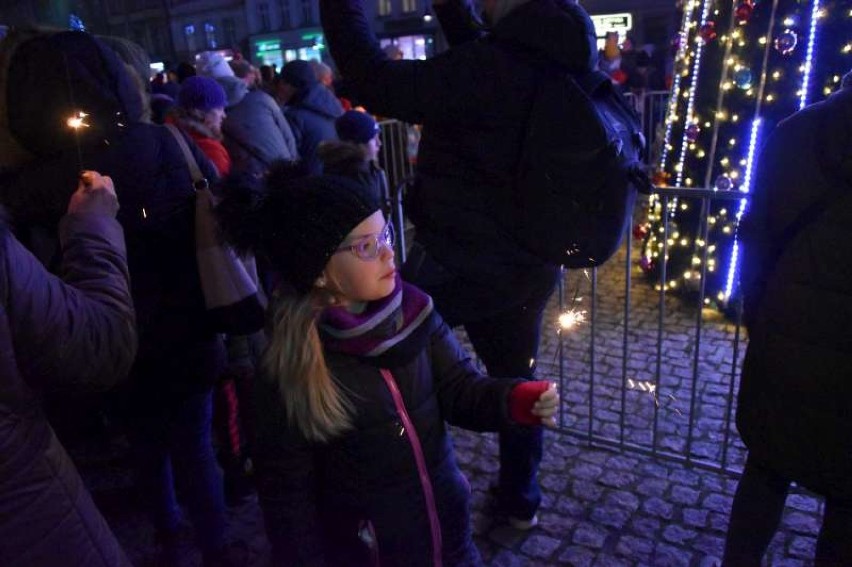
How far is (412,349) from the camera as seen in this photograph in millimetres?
1897

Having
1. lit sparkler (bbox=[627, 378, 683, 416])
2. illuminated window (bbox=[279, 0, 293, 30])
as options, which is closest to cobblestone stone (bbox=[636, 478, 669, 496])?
lit sparkler (bbox=[627, 378, 683, 416])

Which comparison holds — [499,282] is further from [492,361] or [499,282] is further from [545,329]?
[545,329]

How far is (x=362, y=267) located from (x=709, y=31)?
4735mm

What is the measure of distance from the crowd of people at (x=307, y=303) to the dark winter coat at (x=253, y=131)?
7.64ft

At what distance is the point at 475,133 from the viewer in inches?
89.8

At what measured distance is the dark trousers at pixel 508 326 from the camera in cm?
254

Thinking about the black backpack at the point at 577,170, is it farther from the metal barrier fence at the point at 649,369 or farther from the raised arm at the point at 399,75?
the metal barrier fence at the point at 649,369

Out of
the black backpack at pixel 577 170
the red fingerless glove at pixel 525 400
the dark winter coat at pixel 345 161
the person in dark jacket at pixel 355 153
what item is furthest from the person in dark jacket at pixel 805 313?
the dark winter coat at pixel 345 161

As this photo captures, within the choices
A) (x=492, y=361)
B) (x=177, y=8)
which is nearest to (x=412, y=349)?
(x=492, y=361)

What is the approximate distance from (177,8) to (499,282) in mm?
56253

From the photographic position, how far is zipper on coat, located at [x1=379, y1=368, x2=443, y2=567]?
6.27ft

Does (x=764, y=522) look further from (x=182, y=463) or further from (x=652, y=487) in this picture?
(x=182, y=463)

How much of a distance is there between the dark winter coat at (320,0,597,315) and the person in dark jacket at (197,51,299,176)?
2361 millimetres

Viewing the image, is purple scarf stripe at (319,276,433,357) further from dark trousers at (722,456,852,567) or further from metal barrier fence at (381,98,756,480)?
dark trousers at (722,456,852,567)
